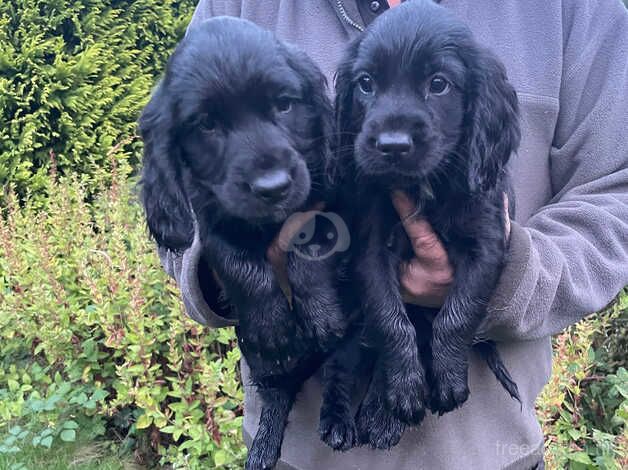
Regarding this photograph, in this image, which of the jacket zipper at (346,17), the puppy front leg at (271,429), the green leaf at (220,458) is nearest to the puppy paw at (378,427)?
the puppy front leg at (271,429)

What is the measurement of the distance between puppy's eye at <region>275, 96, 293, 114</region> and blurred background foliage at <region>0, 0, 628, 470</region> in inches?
60.3

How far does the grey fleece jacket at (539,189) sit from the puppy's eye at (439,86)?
10.4 inches

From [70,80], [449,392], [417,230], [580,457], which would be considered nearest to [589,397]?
[580,457]

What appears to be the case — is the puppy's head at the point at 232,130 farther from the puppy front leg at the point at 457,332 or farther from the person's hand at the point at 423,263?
the puppy front leg at the point at 457,332

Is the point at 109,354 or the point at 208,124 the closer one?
the point at 208,124

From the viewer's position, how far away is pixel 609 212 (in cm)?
167

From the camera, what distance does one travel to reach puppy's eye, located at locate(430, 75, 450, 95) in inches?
61.3

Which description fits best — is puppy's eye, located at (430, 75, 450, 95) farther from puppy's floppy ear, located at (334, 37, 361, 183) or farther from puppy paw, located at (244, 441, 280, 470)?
puppy paw, located at (244, 441, 280, 470)

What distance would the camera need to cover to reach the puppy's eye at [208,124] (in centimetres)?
155

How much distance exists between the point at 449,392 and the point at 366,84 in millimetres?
725

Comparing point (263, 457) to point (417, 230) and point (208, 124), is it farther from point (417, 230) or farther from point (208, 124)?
point (208, 124)

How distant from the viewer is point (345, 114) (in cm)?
167

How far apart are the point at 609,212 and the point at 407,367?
62 centimetres

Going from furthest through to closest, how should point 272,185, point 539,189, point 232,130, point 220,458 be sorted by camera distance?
point 220,458, point 539,189, point 232,130, point 272,185
